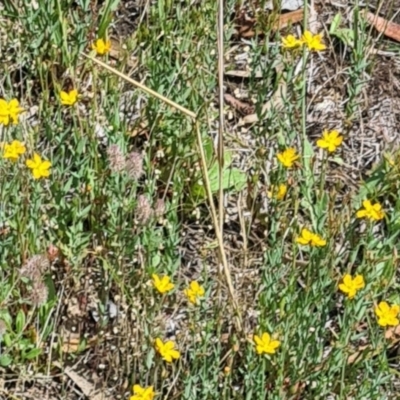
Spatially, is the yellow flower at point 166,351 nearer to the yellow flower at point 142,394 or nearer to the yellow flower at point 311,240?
the yellow flower at point 142,394

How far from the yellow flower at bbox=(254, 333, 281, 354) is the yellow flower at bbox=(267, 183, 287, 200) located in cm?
39

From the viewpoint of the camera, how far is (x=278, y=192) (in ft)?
8.63

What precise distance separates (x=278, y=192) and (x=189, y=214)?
36cm

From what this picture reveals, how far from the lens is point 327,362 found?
2.46 metres

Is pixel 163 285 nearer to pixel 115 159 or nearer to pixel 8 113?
pixel 115 159

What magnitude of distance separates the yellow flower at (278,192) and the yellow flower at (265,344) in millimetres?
393

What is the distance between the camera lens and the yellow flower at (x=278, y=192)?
2.61 metres

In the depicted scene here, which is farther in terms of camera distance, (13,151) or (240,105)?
(240,105)

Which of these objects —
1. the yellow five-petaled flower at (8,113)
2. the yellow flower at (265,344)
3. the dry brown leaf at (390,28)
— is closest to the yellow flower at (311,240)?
the yellow flower at (265,344)

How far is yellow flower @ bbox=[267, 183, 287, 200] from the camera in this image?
261cm

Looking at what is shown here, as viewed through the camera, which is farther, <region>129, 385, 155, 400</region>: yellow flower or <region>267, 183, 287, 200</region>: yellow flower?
<region>267, 183, 287, 200</region>: yellow flower

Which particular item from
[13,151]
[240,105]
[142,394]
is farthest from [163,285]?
[240,105]

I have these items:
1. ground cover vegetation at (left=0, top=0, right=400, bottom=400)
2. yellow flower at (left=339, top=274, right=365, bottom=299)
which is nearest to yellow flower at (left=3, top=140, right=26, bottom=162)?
ground cover vegetation at (left=0, top=0, right=400, bottom=400)

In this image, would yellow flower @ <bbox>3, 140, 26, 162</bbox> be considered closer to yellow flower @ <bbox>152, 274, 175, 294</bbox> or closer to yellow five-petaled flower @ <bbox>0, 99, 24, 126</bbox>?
yellow five-petaled flower @ <bbox>0, 99, 24, 126</bbox>
